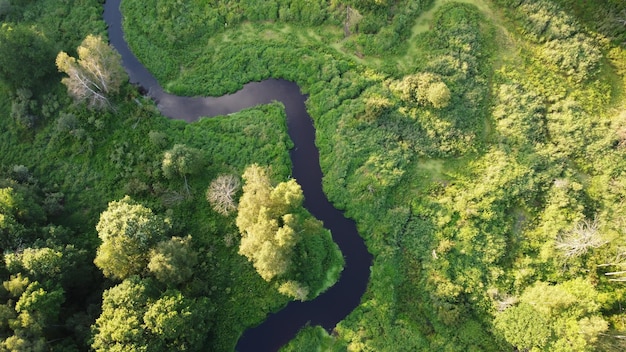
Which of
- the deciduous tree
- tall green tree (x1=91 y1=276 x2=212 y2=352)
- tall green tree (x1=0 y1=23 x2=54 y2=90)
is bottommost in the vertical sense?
tall green tree (x1=91 y1=276 x2=212 y2=352)

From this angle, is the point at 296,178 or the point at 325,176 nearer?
the point at 325,176

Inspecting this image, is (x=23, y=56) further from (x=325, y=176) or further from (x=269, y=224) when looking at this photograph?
(x=325, y=176)

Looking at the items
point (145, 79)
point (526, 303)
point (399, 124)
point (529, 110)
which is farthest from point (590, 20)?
point (145, 79)

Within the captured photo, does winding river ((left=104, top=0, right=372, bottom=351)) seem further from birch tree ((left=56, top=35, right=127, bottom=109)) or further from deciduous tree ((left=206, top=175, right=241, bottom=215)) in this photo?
deciduous tree ((left=206, top=175, right=241, bottom=215))

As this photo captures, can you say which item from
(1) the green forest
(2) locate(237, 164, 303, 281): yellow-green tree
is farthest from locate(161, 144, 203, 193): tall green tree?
(2) locate(237, 164, 303, 281): yellow-green tree

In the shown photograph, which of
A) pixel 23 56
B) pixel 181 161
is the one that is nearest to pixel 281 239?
pixel 181 161

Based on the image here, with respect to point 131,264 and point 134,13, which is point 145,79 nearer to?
point 134,13
